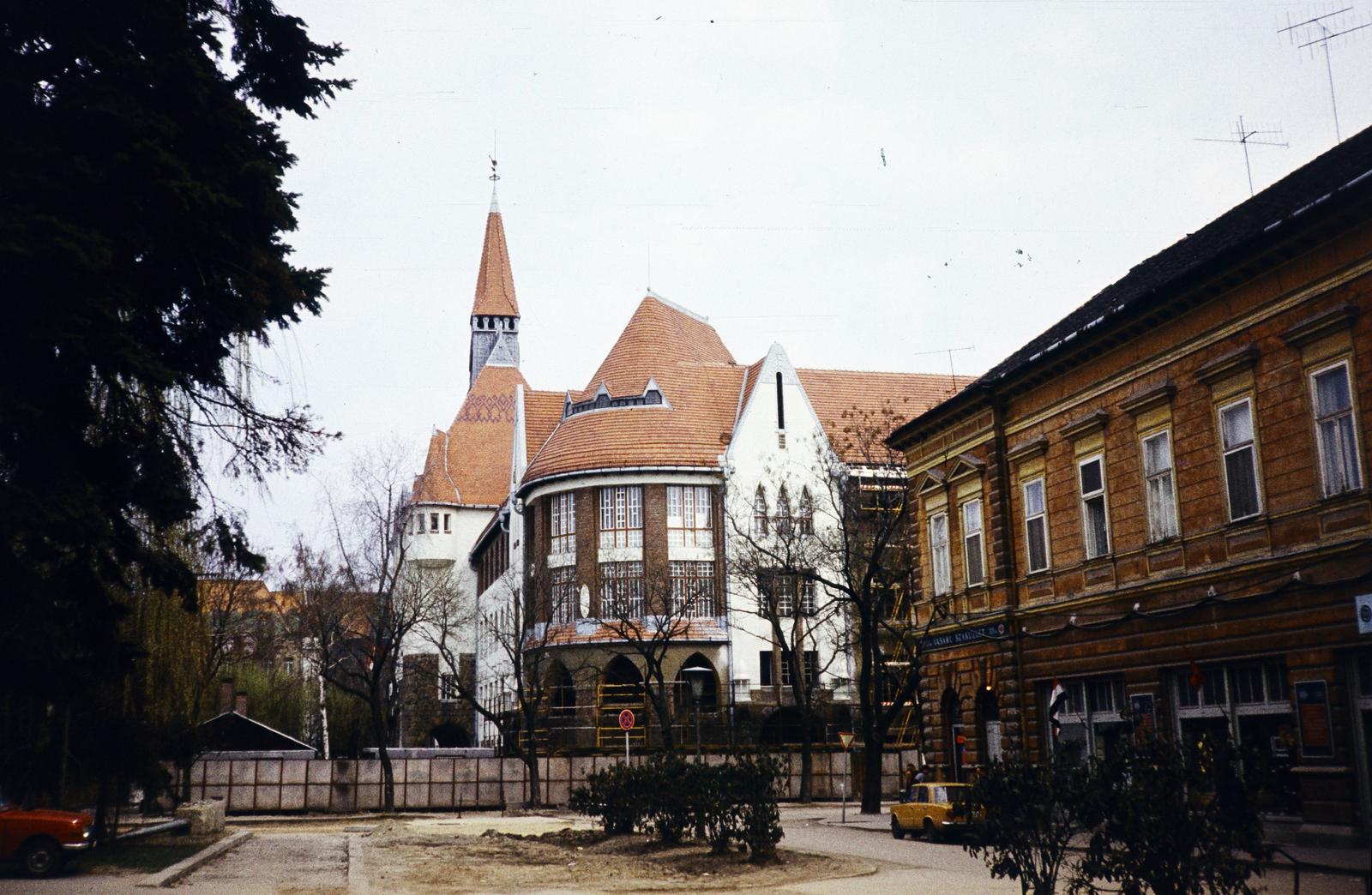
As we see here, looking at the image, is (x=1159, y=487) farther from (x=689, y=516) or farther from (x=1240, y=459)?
(x=689, y=516)

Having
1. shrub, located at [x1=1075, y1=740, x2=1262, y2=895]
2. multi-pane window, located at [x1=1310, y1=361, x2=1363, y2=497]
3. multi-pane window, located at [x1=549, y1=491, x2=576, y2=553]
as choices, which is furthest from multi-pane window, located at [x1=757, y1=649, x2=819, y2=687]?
shrub, located at [x1=1075, y1=740, x2=1262, y2=895]

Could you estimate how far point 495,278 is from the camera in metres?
105

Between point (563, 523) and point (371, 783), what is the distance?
1868cm

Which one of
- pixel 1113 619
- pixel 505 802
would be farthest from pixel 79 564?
pixel 505 802

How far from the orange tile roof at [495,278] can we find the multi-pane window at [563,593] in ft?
147

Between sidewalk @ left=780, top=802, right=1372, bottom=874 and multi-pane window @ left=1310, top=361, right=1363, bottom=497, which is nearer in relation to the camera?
sidewalk @ left=780, top=802, right=1372, bottom=874

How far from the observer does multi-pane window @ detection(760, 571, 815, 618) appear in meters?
48.3

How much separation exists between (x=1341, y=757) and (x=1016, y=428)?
38.9ft

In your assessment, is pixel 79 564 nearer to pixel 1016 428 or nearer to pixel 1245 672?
pixel 1245 672

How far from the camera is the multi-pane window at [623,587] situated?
58.2m

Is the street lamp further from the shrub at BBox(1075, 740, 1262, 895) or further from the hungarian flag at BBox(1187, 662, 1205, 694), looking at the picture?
the shrub at BBox(1075, 740, 1262, 895)

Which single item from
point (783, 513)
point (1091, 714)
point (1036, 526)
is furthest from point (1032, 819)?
point (783, 513)

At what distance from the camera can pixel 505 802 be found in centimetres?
4700

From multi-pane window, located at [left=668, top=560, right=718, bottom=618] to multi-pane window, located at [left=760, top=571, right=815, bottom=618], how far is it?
327 centimetres
